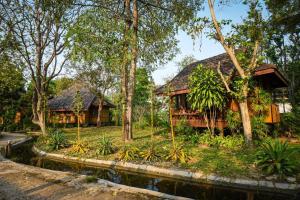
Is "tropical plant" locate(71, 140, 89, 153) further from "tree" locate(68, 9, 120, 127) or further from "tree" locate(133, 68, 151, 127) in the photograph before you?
"tree" locate(133, 68, 151, 127)

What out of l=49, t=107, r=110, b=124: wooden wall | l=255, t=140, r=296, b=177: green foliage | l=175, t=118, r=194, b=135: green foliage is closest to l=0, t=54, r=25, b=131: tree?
l=49, t=107, r=110, b=124: wooden wall

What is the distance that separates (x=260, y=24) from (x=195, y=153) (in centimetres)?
748

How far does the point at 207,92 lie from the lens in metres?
13.2

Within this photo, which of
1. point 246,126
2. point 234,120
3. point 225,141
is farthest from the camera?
point 234,120

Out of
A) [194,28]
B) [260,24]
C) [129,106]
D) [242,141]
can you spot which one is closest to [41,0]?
[129,106]

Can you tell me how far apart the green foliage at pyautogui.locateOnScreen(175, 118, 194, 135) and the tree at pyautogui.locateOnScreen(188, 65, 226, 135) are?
72.2 inches

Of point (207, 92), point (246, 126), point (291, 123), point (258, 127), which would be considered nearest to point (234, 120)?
point (258, 127)

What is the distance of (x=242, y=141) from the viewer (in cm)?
1246

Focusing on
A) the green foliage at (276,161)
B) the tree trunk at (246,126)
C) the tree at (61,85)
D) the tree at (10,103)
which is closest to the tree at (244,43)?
the tree trunk at (246,126)

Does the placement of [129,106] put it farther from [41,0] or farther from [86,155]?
[41,0]

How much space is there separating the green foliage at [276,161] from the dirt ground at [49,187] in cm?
447

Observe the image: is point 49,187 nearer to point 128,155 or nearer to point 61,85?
point 128,155

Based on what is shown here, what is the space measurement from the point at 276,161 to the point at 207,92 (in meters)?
5.87

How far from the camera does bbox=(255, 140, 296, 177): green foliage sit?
7.79 m
